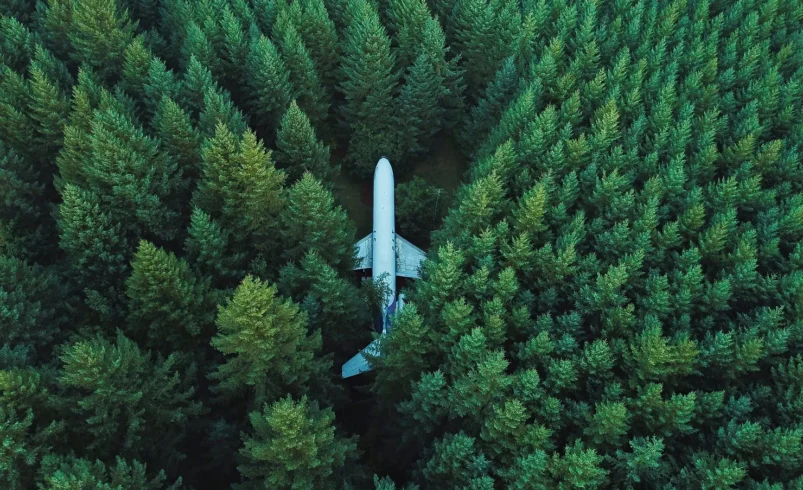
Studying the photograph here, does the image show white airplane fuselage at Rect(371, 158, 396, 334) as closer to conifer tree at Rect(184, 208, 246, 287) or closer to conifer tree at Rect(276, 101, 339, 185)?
conifer tree at Rect(276, 101, 339, 185)

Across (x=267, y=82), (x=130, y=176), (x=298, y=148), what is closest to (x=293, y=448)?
(x=130, y=176)

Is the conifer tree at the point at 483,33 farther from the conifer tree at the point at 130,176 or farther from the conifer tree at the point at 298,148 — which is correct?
the conifer tree at the point at 130,176

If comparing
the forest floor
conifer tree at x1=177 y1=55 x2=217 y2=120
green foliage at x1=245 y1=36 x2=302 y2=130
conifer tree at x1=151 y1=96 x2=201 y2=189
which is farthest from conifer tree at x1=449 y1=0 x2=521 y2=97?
conifer tree at x1=151 y1=96 x2=201 y2=189

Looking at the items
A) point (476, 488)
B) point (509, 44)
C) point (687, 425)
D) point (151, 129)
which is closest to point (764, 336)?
point (687, 425)

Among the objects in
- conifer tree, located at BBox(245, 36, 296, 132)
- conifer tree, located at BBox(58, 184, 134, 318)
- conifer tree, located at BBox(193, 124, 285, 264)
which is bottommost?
conifer tree, located at BBox(58, 184, 134, 318)

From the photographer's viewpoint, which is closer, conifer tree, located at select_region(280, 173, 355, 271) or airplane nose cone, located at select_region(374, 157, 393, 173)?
conifer tree, located at select_region(280, 173, 355, 271)
